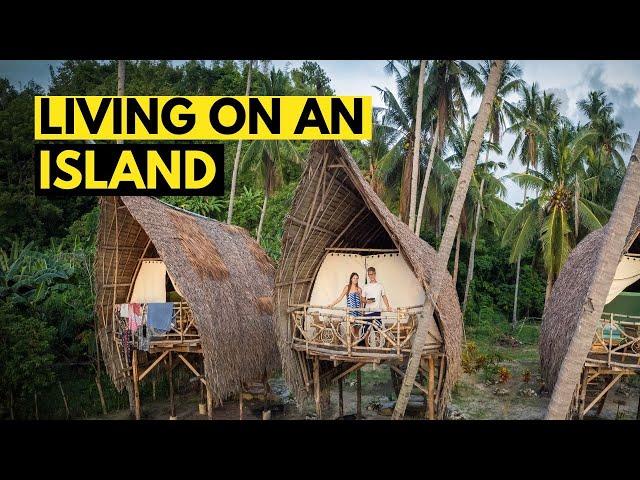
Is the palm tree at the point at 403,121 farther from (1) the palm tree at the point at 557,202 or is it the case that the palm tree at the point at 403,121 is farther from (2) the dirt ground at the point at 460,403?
(2) the dirt ground at the point at 460,403

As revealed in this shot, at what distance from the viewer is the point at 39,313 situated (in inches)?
426

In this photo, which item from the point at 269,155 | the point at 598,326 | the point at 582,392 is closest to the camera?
the point at 598,326

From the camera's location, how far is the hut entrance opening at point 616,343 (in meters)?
7.82

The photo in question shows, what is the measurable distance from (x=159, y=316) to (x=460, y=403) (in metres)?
6.45

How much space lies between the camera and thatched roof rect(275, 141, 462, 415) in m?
7.67

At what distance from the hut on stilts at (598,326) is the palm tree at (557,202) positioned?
3870 millimetres

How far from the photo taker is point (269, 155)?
18.1 meters

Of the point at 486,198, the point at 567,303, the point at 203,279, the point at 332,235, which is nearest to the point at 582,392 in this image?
the point at 567,303

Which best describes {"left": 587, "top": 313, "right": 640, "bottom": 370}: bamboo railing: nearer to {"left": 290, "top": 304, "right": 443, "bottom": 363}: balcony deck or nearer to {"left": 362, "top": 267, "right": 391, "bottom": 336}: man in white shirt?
{"left": 290, "top": 304, "right": 443, "bottom": 363}: balcony deck

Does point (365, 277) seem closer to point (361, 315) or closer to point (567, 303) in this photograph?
point (361, 315)


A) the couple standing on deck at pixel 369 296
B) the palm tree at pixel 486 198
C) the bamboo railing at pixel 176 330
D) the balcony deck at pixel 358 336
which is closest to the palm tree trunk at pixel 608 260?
the balcony deck at pixel 358 336

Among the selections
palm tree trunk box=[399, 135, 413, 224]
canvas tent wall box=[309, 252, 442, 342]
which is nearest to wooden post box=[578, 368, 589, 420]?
canvas tent wall box=[309, 252, 442, 342]

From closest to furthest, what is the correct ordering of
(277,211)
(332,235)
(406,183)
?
(332,235) < (406,183) < (277,211)
